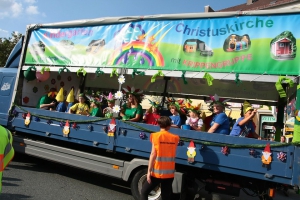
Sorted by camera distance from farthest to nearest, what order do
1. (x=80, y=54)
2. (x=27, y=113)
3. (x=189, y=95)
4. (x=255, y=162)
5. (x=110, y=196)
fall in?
1. (x=189, y=95)
2. (x=27, y=113)
3. (x=80, y=54)
4. (x=110, y=196)
5. (x=255, y=162)

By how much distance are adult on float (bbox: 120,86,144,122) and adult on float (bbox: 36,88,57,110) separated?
2.14 metres

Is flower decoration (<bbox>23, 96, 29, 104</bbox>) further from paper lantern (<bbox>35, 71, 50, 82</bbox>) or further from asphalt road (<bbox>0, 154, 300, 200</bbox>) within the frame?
asphalt road (<bbox>0, 154, 300, 200</bbox>)

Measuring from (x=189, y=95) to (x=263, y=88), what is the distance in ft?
5.93

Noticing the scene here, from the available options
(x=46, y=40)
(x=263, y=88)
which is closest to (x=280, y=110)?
(x=263, y=88)

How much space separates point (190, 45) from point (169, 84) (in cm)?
275

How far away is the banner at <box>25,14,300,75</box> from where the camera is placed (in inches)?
176

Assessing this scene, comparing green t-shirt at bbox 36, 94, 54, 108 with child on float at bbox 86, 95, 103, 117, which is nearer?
child on float at bbox 86, 95, 103, 117

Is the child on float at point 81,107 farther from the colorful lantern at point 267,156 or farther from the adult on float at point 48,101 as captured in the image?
the colorful lantern at point 267,156

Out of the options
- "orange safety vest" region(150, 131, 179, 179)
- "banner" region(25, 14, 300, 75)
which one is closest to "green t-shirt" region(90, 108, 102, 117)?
"banner" region(25, 14, 300, 75)

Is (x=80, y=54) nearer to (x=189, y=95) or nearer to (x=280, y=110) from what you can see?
(x=189, y=95)

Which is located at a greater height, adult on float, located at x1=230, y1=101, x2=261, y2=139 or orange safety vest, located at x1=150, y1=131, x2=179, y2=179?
adult on float, located at x1=230, y1=101, x2=261, y2=139

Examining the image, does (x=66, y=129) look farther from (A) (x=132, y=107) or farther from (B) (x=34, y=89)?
(B) (x=34, y=89)

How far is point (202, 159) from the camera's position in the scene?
4.64 metres

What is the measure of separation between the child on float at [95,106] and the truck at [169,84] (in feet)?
1.93
